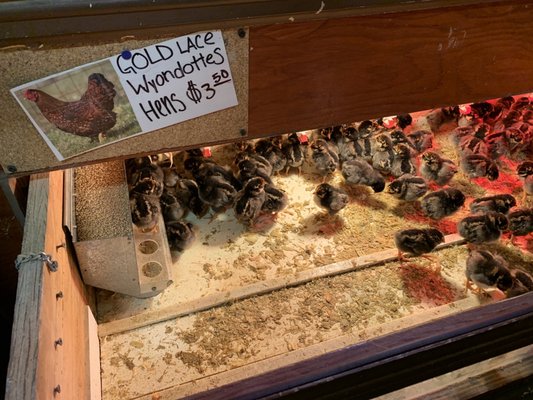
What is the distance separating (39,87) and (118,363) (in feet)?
3.89

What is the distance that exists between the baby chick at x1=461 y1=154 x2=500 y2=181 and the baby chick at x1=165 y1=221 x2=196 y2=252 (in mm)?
1700

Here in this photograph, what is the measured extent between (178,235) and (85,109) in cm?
115

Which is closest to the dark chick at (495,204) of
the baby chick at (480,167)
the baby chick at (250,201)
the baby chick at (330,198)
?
the baby chick at (480,167)

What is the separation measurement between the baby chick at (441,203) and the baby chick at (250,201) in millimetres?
891

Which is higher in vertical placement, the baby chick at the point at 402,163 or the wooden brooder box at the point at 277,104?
the baby chick at the point at 402,163

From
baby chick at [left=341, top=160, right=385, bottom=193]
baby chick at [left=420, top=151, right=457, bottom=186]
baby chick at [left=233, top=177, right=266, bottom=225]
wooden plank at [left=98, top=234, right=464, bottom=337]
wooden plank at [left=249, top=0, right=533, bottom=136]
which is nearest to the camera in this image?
wooden plank at [left=249, top=0, right=533, bottom=136]

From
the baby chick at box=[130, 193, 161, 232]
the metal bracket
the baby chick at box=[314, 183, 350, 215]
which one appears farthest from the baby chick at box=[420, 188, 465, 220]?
the metal bracket

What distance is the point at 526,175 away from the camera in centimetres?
267

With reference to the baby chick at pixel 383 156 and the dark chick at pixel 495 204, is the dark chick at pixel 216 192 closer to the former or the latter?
the baby chick at pixel 383 156

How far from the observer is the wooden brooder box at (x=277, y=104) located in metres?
1.01

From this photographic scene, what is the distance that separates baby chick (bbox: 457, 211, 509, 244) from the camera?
228 centimetres

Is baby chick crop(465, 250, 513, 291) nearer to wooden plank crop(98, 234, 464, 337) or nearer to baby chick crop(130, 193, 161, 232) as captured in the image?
wooden plank crop(98, 234, 464, 337)

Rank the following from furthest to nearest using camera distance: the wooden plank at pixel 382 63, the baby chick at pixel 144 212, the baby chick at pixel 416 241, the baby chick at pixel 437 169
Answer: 1. the baby chick at pixel 437 169
2. the baby chick at pixel 416 241
3. the baby chick at pixel 144 212
4. the wooden plank at pixel 382 63

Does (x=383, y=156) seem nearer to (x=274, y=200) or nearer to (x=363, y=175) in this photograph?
(x=363, y=175)
